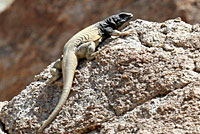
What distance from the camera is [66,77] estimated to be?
210 inches

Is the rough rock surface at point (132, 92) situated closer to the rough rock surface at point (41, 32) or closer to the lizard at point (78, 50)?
the lizard at point (78, 50)

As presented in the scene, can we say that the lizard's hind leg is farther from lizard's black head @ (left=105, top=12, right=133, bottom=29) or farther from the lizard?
lizard's black head @ (left=105, top=12, right=133, bottom=29)

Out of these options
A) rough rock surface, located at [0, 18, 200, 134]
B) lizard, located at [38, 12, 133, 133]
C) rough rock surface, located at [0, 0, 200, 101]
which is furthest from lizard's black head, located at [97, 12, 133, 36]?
rough rock surface, located at [0, 0, 200, 101]

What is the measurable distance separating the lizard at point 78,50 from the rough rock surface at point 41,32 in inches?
343

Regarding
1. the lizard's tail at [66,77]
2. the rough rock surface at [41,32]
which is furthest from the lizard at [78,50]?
the rough rock surface at [41,32]

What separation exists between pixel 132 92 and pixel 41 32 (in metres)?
11.8

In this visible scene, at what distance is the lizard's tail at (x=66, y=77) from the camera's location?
5090 millimetres

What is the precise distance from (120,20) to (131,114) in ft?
6.77

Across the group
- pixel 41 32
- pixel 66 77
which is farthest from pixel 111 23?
pixel 41 32

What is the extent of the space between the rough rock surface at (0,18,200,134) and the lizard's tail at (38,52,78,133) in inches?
2.7

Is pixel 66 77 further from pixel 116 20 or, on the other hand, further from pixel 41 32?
pixel 41 32

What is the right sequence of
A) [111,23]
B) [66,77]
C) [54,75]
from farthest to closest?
[111,23] < [54,75] < [66,77]

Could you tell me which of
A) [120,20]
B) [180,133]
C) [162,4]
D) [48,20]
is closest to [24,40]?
[48,20]

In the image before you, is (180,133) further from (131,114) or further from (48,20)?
(48,20)
